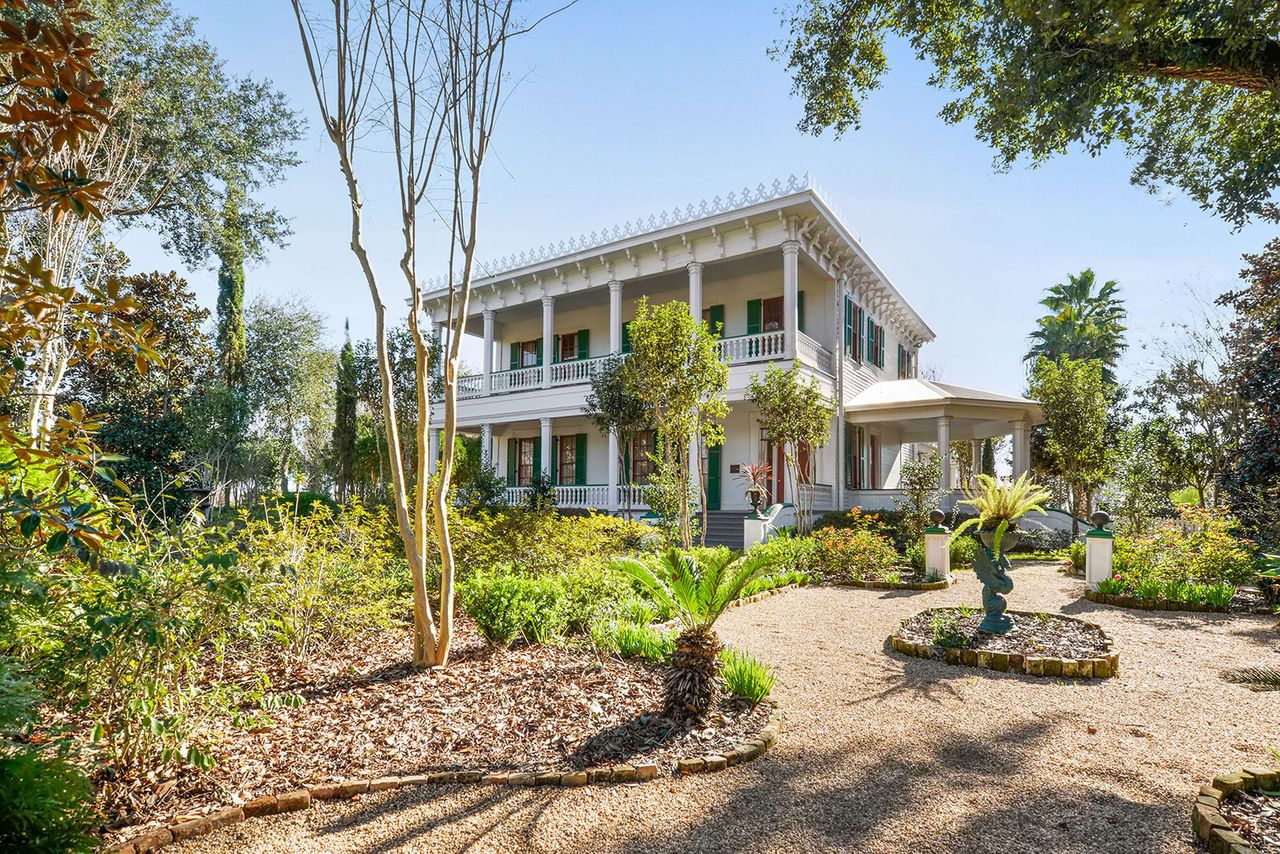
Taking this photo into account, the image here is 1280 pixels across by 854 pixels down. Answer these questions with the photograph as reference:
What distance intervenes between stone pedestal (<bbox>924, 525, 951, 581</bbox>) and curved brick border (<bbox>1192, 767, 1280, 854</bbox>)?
7.22m

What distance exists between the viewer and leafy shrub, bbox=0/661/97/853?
2098 mm

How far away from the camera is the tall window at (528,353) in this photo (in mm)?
21655

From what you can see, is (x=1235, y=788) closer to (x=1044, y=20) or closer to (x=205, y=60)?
(x=1044, y=20)

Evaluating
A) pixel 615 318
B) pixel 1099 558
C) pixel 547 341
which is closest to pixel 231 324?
pixel 547 341

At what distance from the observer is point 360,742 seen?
3.83 meters

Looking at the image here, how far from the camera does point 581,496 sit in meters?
17.5

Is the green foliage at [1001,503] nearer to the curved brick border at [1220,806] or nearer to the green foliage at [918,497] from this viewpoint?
the curved brick border at [1220,806]

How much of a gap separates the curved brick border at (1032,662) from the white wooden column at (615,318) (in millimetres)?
11756

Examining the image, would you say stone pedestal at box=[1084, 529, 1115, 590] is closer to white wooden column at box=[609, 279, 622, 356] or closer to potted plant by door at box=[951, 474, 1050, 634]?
potted plant by door at box=[951, 474, 1050, 634]

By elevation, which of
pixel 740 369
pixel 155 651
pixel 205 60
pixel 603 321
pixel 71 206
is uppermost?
pixel 205 60

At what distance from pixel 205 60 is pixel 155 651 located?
56.5 ft

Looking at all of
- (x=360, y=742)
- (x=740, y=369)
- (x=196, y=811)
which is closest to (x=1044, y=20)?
(x=360, y=742)

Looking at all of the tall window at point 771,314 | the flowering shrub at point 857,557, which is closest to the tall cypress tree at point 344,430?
the tall window at point 771,314

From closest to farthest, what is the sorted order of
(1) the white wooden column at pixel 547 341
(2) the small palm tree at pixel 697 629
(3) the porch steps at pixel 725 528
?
(2) the small palm tree at pixel 697 629, (3) the porch steps at pixel 725 528, (1) the white wooden column at pixel 547 341
